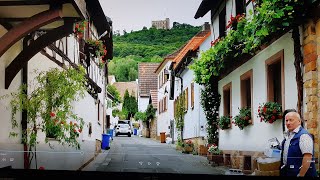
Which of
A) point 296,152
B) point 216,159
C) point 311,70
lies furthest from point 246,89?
point 296,152

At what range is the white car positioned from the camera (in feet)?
12.9

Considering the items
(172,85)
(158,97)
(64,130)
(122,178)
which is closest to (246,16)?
(172,85)

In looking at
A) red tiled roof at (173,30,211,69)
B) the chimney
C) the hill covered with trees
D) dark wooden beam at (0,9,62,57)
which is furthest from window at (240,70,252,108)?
dark wooden beam at (0,9,62,57)

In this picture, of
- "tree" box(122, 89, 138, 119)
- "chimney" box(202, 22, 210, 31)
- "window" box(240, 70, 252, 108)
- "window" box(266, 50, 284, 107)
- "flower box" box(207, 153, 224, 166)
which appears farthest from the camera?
"window" box(240, 70, 252, 108)

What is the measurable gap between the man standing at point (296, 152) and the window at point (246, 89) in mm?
2145

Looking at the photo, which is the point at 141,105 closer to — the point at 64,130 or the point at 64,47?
the point at 64,130

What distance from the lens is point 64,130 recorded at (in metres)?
4.25

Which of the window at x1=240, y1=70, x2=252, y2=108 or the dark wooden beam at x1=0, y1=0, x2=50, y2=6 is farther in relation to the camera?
the window at x1=240, y1=70, x2=252, y2=108

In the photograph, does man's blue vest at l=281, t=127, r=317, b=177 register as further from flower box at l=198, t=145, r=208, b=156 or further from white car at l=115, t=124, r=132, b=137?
white car at l=115, t=124, r=132, b=137

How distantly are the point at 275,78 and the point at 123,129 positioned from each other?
1531mm

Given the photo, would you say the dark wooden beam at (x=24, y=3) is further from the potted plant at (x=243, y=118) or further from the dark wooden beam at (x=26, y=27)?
the potted plant at (x=243, y=118)

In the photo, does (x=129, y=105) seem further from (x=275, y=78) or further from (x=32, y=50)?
(x=275, y=78)

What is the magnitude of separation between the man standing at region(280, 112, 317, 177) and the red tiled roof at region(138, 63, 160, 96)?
1.05 meters

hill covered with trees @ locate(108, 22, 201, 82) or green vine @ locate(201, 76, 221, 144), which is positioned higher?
hill covered with trees @ locate(108, 22, 201, 82)
